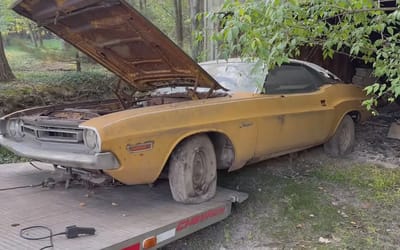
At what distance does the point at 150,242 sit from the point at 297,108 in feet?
8.32

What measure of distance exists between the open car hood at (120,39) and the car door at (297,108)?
33.9 inches

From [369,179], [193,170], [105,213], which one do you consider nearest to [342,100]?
[369,179]

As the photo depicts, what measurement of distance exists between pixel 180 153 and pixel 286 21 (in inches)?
56.2

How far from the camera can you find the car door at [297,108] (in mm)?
4465

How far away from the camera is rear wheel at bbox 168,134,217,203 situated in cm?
351

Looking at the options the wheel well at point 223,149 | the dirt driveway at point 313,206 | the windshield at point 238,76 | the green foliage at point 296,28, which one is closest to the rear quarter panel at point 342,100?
the dirt driveway at point 313,206

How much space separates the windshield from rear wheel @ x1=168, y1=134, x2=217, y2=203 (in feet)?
3.20

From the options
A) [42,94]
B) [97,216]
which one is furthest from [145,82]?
[42,94]

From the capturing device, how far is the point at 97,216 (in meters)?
3.13

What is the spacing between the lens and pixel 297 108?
4.70m

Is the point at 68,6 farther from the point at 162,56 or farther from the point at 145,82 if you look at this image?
the point at 145,82

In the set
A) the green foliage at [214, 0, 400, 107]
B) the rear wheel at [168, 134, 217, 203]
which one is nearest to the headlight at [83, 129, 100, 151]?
the rear wheel at [168, 134, 217, 203]

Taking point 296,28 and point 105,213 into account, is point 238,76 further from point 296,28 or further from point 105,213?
point 105,213

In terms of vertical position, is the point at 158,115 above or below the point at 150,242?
above
